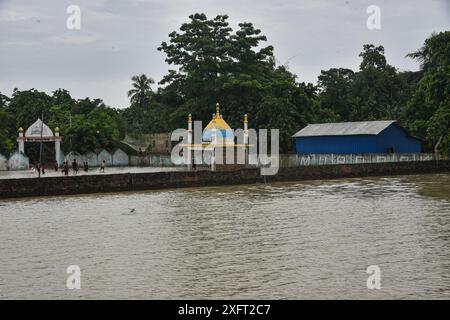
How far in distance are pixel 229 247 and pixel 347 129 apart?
39.4 metres

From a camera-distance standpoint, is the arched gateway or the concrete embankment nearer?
the concrete embankment

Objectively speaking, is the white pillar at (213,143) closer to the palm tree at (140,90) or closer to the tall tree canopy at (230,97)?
the tall tree canopy at (230,97)

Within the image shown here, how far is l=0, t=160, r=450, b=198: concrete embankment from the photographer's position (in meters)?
29.9

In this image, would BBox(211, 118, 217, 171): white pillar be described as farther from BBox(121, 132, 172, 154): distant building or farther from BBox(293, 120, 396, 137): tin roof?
BBox(121, 132, 172, 154): distant building

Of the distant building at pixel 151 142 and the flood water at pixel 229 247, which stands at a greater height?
the distant building at pixel 151 142

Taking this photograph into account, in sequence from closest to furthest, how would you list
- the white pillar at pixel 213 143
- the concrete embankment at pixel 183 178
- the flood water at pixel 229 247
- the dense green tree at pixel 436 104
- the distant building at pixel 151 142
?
the flood water at pixel 229 247
the concrete embankment at pixel 183 178
the white pillar at pixel 213 143
the dense green tree at pixel 436 104
the distant building at pixel 151 142

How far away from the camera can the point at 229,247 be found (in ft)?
51.3

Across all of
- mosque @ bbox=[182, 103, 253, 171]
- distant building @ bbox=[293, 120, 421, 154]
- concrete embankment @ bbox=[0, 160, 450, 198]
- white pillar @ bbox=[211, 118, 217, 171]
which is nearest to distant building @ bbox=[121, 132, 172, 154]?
distant building @ bbox=[293, 120, 421, 154]

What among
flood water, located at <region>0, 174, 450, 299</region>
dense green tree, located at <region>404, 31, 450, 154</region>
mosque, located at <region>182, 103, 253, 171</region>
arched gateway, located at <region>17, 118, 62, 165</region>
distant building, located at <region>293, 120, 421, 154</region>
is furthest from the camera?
arched gateway, located at <region>17, 118, 62, 165</region>

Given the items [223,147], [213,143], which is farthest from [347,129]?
[213,143]

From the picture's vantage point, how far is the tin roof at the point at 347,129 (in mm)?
51750

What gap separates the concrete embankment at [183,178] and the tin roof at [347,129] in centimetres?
814

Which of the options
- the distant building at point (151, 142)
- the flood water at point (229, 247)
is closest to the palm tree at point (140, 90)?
the distant building at point (151, 142)
